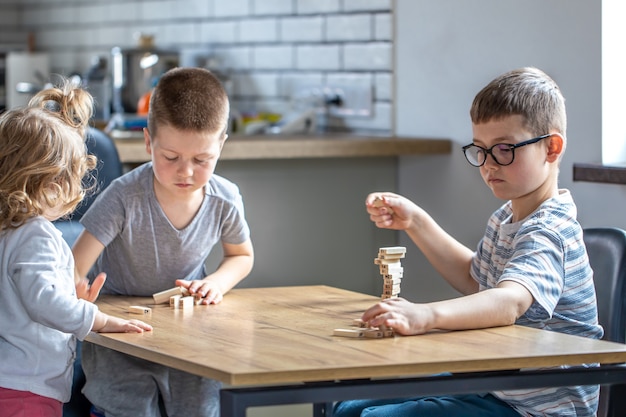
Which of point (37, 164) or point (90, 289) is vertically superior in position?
point (37, 164)

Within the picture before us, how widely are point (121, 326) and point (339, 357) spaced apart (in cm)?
45

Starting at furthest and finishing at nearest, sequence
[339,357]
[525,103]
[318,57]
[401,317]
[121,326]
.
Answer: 1. [318,57]
2. [525,103]
3. [121,326]
4. [401,317]
5. [339,357]

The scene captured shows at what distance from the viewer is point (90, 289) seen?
6.49 ft

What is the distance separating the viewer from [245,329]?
6.06ft

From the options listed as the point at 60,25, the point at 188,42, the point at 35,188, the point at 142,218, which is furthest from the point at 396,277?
the point at 60,25

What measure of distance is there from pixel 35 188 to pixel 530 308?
920 millimetres

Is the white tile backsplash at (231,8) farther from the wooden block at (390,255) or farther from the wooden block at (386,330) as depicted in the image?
the wooden block at (386,330)

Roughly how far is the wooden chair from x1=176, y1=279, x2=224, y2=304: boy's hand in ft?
2.52

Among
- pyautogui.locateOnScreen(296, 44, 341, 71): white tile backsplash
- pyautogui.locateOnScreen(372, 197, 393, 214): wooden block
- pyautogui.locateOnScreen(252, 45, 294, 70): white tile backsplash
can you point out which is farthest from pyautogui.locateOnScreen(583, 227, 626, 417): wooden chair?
pyautogui.locateOnScreen(252, 45, 294, 70): white tile backsplash

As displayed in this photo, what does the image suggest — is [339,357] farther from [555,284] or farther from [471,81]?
[471,81]

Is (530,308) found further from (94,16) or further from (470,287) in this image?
(94,16)

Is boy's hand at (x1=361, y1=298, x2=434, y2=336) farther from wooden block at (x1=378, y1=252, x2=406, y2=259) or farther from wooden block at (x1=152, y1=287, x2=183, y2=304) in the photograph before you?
wooden block at (x1=152, y1=287, x2=183, y2=304)

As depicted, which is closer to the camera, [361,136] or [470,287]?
[470,287]

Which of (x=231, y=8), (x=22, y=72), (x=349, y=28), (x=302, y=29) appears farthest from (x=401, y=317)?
(x=22, y=72)
